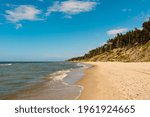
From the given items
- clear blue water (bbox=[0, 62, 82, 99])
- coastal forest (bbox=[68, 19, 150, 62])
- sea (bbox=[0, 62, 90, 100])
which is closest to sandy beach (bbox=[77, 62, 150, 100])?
sea (bbox=[0, 62, 90, 100])

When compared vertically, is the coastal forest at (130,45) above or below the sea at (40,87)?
above

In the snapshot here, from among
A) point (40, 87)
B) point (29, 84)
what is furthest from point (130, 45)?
point (40, 87)

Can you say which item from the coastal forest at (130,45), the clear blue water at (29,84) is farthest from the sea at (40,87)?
the coastal forest at (130,45)

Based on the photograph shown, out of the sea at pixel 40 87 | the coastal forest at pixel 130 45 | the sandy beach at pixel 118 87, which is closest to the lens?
the sandy beach at pixel 118 87

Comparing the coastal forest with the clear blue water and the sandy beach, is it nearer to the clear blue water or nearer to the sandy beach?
the clear blue water

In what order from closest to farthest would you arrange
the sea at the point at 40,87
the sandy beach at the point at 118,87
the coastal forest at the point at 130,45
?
the sandy beach at the point at 118,87, the sea at the point at 40,87, the coastal forest at the point at 130,45

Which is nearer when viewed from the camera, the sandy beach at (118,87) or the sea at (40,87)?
the sandy beach at (118,87)

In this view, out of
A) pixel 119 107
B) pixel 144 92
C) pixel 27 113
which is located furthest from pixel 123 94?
pixel 27 113

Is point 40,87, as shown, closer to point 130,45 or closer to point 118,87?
point 118,87

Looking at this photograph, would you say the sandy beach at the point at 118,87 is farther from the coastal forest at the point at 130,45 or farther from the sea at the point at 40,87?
the coastal forest at the point at 130,45

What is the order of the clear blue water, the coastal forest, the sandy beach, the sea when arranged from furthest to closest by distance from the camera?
the coastal forest → the clear blue water → the sea → the sandy beach

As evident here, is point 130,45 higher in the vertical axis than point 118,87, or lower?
higher

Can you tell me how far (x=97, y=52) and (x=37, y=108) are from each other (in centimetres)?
16016

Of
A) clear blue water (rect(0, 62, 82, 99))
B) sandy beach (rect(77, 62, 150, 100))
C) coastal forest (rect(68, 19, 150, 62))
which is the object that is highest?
coastal forest (rect(68, 19, 150, 62))
